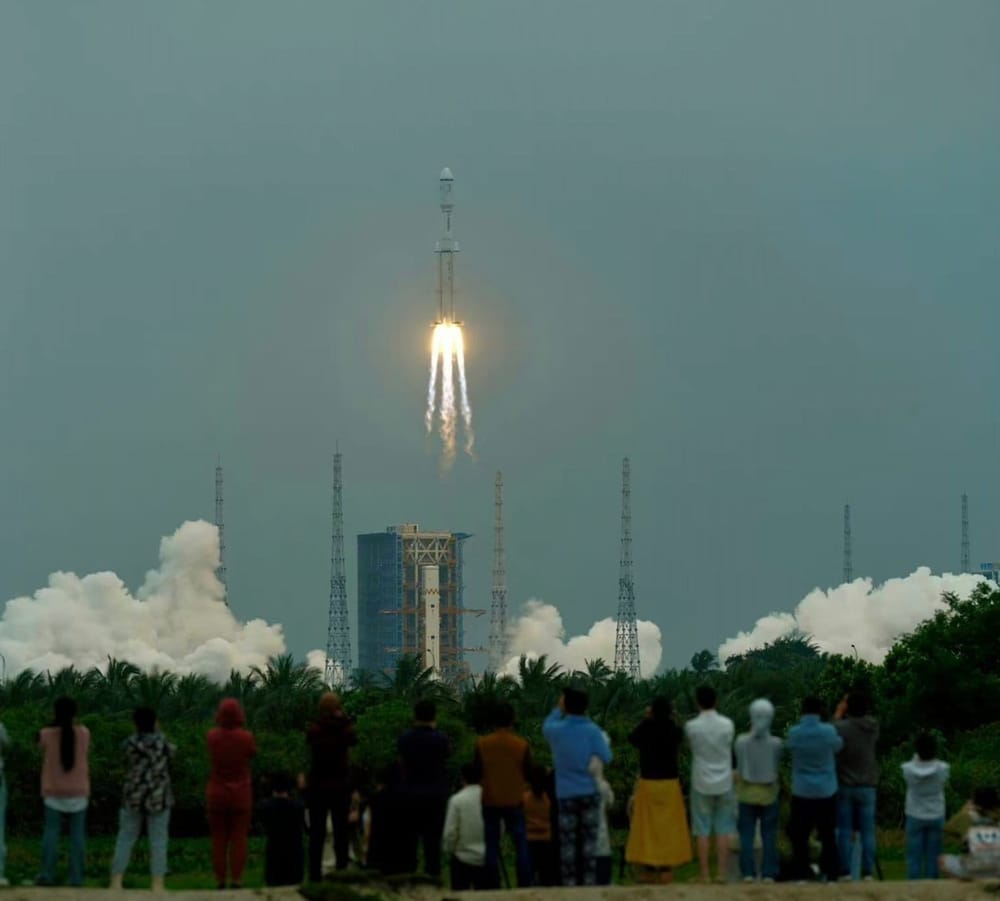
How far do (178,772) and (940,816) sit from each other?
2424 cm

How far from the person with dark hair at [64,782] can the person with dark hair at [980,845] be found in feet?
31.4

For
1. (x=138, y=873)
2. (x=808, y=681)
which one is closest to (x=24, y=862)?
(x=138, y=873)

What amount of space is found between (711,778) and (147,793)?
5.97m

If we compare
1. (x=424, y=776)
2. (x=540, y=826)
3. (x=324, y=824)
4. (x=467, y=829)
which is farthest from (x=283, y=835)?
(x=540, y=826)

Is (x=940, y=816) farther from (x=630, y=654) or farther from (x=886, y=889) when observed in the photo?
(x=630, y=654)

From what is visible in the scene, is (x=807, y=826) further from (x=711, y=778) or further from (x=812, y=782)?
(x=711, y=778)

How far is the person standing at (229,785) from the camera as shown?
981 inches

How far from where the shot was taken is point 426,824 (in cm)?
2581

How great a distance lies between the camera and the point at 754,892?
25.6 m

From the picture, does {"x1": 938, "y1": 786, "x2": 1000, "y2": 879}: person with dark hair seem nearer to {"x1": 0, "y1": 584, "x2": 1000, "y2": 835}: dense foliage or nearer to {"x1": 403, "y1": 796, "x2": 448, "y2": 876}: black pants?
{"x1": 403, "y1": 796, "x2": 448, "y2": 876}: black pants

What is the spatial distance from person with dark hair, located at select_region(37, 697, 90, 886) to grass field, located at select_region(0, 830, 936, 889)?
522 cm

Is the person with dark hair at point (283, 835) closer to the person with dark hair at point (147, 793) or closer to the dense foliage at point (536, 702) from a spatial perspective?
the person with dark hair at point (147, 793)

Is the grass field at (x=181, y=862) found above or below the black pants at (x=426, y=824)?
below

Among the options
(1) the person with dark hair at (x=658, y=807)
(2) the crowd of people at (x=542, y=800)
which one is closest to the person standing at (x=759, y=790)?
(2) the crowd of people at (x=542, y=800)
